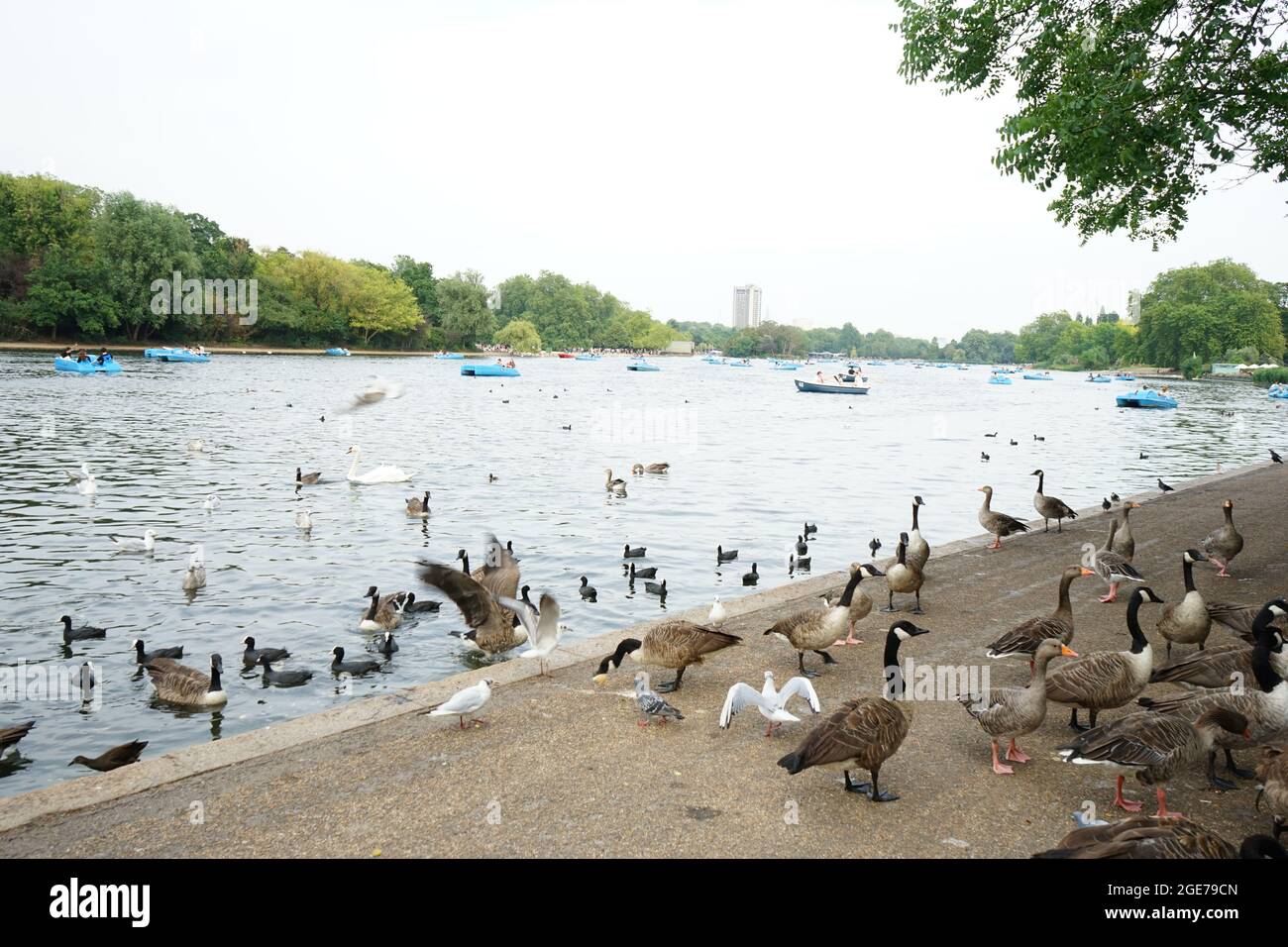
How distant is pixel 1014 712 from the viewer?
602 centimetres

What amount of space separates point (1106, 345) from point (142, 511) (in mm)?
212528

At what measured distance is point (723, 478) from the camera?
2812 centimetres

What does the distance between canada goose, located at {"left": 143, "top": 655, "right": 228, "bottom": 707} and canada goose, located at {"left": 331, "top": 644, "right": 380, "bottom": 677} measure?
1.25 m

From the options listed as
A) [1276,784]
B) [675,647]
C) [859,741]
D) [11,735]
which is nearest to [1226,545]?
[1276,784]

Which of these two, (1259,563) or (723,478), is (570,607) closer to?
(1259,563)

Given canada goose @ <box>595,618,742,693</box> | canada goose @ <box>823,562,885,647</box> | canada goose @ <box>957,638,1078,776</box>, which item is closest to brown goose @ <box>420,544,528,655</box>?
canada goose @ <box>595,618,742,693</box>

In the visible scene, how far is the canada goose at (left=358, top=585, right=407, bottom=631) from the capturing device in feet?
38.1

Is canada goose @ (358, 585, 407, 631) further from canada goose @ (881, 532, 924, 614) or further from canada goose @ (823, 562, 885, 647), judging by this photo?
canada goose @ (881, 532, 924, 614)

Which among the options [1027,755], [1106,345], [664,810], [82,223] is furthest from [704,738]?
[1106,345]

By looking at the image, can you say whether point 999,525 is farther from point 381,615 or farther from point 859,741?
point 381,615

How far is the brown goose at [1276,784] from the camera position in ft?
15.7

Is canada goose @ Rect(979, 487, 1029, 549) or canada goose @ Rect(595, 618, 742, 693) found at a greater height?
canada goose @ Rect(979, 487, 1029, 549)

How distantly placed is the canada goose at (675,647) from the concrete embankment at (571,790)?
249 millimetres

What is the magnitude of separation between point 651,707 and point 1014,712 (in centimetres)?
283
